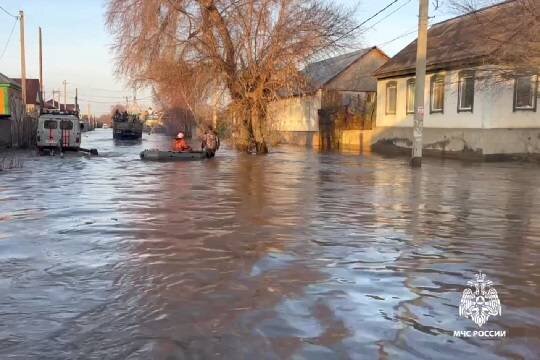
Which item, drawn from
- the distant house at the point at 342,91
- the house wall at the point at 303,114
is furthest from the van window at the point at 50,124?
the distant house at the point at 342,91

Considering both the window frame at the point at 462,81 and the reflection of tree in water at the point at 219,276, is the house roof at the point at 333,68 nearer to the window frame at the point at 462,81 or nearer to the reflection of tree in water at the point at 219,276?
the window frame at the point at 462,81

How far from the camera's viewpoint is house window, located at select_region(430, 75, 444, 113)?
31.0m

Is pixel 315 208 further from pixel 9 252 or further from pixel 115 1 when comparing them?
pixel 115 1

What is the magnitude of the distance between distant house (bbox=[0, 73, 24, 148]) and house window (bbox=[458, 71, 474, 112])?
25.9 m

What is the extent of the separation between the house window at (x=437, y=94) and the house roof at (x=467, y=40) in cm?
62

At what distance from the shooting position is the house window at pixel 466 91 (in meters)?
28.5

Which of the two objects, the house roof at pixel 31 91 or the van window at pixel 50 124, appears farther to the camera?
the house roof at pixel 31 91

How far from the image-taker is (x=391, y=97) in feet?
121

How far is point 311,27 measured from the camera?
102 ft

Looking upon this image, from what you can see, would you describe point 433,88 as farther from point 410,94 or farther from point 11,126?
point 11,126

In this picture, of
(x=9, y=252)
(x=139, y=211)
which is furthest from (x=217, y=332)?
(x=139, y=211)

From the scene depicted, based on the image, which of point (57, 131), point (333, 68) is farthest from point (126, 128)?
point (57, 131)

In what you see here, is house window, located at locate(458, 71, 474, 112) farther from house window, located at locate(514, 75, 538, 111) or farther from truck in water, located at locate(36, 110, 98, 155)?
truck in water, located at locate(36, 110, 98, 155)

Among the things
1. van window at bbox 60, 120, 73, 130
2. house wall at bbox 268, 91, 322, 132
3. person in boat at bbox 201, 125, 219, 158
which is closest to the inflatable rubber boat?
person in boat at bbox 201, 125, 219, 158
